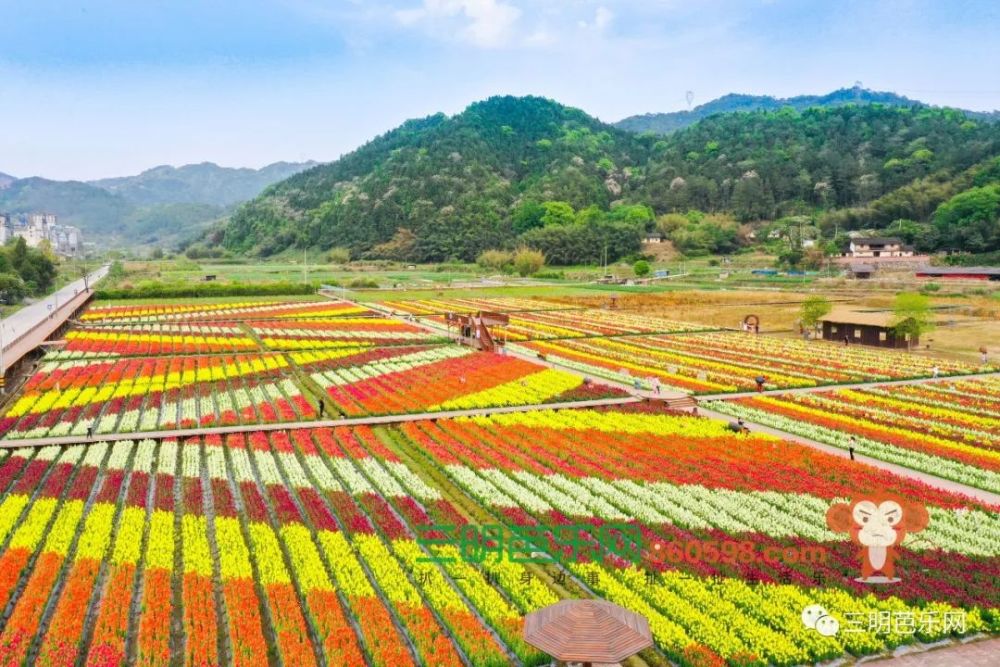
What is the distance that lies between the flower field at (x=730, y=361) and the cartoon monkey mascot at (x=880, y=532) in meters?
17.6

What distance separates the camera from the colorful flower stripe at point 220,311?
69081 millimetres

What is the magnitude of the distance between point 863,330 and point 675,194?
128693 mm

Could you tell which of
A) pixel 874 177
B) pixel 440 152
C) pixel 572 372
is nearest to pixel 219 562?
pixel 572 372

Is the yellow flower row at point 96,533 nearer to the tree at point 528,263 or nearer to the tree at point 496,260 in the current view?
the tree at point 528,263

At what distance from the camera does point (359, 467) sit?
76.9ft

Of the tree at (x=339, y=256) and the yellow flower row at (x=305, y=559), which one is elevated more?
the tree at (x=339, y=256)

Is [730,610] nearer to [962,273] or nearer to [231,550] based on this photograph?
[231,550]

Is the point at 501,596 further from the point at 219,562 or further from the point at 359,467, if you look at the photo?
the point at 359,467

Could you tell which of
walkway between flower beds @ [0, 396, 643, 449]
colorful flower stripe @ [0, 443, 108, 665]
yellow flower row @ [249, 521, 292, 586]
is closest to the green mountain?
walkway between flower beds @ [0, 396, 643, 449]

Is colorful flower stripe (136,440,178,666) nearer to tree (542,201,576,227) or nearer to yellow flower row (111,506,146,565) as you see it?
yellow flower row (111,506,146,565)

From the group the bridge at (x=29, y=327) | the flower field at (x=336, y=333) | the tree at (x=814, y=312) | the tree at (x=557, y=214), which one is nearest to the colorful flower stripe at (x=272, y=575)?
the bridge at (x=29, y=327)

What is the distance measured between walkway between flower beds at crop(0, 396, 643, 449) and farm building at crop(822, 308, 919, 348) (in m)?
25.1

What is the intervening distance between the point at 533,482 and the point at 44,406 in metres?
23.3

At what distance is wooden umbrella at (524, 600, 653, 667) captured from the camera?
1040cm
